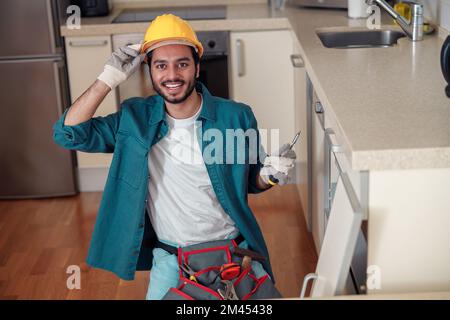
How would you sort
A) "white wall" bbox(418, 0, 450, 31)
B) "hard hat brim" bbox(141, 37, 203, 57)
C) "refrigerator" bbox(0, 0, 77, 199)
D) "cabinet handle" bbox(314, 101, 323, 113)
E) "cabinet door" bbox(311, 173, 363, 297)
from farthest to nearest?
"refrigerator" bbox(0, 0, 77, 199), "white wall" bbox(418, 0, 450, 31), "cabinet handle" bbox(314, 101, 323, 113), "hard hat brim" bbox(141, 37, 203, 57), "cabinet door" bbox(311, 173, 363, 297)

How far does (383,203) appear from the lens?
1.80 meters

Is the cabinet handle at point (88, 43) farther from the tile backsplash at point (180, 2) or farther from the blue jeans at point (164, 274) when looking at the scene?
the blue jeans at point (164, 274)

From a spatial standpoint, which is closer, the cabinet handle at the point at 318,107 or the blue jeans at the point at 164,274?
the blue jeans at the point at 164,274

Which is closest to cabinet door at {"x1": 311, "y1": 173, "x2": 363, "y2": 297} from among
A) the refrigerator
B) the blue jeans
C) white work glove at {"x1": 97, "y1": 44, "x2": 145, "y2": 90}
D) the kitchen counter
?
the kitchen counter

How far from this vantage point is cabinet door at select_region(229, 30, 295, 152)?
3.97m

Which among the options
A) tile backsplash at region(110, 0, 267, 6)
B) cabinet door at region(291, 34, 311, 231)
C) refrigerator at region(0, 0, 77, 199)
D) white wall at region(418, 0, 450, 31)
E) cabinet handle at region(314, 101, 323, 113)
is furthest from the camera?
tile backsplash at region(110, 0, 267, 6)

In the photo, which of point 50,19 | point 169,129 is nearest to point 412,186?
point 169,129

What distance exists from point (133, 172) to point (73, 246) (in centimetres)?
143

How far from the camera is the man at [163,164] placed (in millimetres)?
2223

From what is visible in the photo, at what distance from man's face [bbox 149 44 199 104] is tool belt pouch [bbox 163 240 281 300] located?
430mm

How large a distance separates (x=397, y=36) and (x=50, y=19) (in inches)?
67.1

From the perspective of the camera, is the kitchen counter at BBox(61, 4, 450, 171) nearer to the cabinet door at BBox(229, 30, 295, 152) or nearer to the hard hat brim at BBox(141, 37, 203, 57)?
the cabinet door at BBox(229, 30, 295, 152)

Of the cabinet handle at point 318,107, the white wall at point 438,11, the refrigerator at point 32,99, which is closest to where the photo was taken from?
the cabinet handle at point 318,107

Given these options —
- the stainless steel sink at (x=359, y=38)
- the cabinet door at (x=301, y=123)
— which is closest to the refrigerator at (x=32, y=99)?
the cabinet door at (x=301, y=123)
